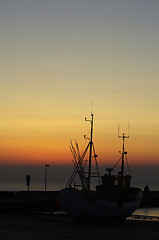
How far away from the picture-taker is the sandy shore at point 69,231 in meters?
33.7

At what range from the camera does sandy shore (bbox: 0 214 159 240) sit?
33.7m

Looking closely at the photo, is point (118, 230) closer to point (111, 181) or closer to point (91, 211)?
point (91, 211)

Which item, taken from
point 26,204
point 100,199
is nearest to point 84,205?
point 100,199

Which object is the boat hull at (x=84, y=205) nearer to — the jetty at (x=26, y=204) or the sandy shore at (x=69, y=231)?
the sandy shore at (x=69, y=231)

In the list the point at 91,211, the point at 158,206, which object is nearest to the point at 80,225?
the point at 91,211

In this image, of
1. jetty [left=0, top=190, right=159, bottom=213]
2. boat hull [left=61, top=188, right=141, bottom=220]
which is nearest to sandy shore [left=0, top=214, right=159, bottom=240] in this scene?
boat hull [left=61, top=188, right=141, bottom=220]

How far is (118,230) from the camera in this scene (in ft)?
129

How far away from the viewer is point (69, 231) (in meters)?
37.2

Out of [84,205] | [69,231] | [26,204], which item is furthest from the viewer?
[26,204]

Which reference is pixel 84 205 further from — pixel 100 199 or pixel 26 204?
pixel 26 204

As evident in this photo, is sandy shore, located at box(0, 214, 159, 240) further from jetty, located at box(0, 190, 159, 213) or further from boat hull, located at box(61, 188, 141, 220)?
jetty, located at box(0, 190, 159, 213)

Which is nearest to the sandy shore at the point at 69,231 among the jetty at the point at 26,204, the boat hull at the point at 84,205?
the boat hull at the point at 84,205

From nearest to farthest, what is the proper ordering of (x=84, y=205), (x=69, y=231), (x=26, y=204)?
1. (x=69, y=231)
2. (x=84, y=205)
3. (x=26, y=204)

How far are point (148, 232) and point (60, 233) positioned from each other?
24.6 feet
